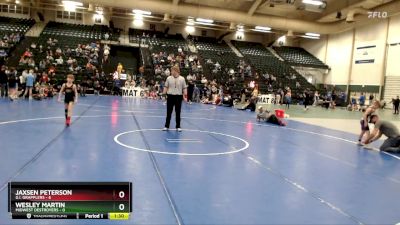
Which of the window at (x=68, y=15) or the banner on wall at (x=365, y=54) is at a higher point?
the window at (x=68, y=15)

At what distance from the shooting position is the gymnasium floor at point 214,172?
381 cm

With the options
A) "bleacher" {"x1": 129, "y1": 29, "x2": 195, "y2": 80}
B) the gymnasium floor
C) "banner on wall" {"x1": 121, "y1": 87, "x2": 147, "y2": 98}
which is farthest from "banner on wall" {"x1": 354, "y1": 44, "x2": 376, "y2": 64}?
the gymnasium floor

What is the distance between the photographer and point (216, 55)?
36188mm

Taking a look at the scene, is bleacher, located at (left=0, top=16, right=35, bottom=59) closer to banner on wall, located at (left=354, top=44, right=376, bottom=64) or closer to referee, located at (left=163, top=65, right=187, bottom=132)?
referee, located at (left=163, top=65, right=187, bottom=132)

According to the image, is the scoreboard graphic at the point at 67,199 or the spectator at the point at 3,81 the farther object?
the spectator at the point at 3,81

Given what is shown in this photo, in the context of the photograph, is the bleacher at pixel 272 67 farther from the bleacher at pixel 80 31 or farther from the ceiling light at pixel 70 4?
the ceiling light at pixel 70 4

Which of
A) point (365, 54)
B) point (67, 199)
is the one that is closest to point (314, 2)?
point (365, 54)

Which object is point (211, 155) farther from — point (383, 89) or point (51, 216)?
point (383, 89)

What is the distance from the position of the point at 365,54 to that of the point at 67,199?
35517 mm

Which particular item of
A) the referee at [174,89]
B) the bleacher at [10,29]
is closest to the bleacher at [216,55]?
the bleacher at [10,29]

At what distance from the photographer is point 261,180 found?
5.08 metres

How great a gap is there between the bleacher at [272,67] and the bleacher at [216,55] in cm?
185

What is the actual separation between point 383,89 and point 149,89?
794 inches

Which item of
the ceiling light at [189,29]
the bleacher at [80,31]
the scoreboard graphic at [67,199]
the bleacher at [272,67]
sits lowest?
the scoreboard graphic at [67,199]
